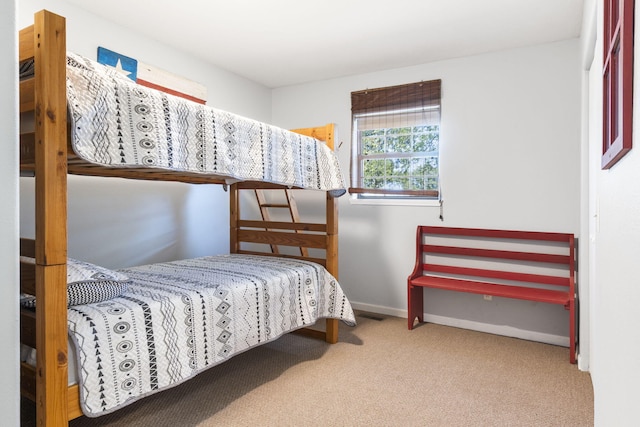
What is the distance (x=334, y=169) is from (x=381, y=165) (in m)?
0.92

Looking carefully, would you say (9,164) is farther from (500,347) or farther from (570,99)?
(570,99)

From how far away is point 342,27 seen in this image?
2.61m

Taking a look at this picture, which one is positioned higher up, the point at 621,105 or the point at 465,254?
the point at 621,105

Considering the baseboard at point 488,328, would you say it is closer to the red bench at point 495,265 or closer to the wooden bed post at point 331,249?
the red bench at point 495,265

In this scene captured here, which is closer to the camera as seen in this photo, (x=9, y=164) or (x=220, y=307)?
(x=9, y=164)

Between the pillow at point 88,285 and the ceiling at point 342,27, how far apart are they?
163 centimetres

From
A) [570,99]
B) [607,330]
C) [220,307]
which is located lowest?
[220,307]

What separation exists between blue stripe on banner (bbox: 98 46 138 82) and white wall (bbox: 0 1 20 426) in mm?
1972

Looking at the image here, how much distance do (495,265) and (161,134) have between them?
2.58 m

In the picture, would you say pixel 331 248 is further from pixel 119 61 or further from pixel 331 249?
pixel 119 61

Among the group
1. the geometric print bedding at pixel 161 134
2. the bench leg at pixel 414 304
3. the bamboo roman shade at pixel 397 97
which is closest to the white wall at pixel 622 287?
→ the geometric print bedding at pixel 161 134

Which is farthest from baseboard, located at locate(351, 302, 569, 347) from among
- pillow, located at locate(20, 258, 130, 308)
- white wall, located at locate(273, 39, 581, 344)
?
pillow, located at locate(20, 258, 130, 308)

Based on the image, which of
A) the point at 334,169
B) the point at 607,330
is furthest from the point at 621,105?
the point at 334,169

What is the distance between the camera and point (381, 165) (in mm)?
3527
